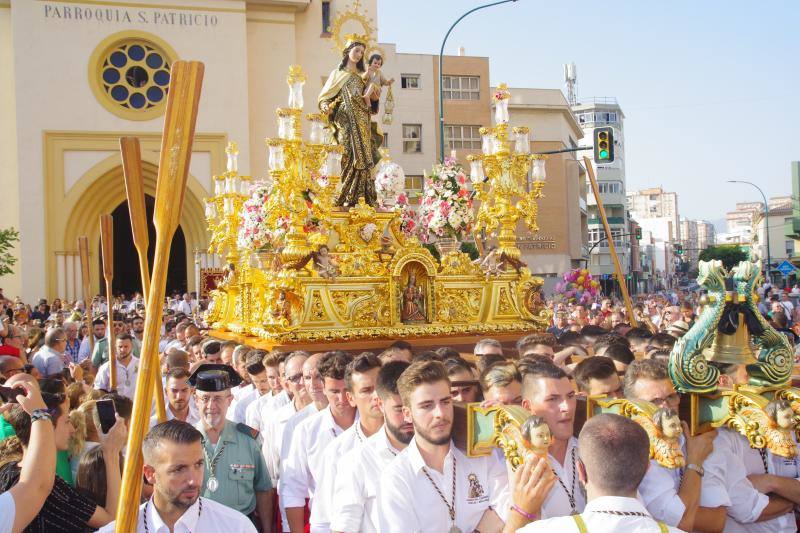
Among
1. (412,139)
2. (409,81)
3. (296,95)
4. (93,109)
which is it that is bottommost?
(296,95)

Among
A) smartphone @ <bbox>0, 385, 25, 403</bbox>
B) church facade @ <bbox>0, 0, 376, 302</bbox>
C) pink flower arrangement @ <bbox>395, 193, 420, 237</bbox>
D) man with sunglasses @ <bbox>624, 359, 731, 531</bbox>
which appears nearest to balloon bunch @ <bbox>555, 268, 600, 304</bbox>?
pink flower arrangement @ <bbox>395, 193, 420, 237</bbox>

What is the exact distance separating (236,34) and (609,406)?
27455mm

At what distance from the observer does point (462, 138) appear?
3994 cm

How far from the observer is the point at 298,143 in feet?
35.4

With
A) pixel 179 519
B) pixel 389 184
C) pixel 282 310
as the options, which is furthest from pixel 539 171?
pixel 179 519

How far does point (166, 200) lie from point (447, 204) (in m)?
9.10

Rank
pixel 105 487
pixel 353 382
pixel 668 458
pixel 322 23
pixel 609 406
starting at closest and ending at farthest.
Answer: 1. pixel 668 458
2. pixel 609 406
3. pixel 105 487
4. pixel 353 382
5. pixel 322 23

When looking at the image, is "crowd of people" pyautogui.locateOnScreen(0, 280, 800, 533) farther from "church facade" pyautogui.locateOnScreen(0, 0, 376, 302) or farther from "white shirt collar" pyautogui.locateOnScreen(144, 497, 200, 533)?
"church facade" pyautogui.locateOnScreen(0, 0, 376, 302)

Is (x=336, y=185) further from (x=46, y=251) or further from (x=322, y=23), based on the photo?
(x=322, y=23)

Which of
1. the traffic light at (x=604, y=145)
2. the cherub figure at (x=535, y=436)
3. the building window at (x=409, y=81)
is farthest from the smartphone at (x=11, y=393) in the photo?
the building window at (x=409, y=81)

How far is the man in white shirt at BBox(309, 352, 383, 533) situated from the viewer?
463 cm

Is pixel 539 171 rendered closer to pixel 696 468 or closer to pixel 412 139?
pixel 696 468

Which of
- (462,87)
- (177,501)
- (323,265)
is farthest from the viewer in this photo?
(462,87)

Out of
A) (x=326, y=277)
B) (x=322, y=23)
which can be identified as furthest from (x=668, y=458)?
(x=322, y=23)
